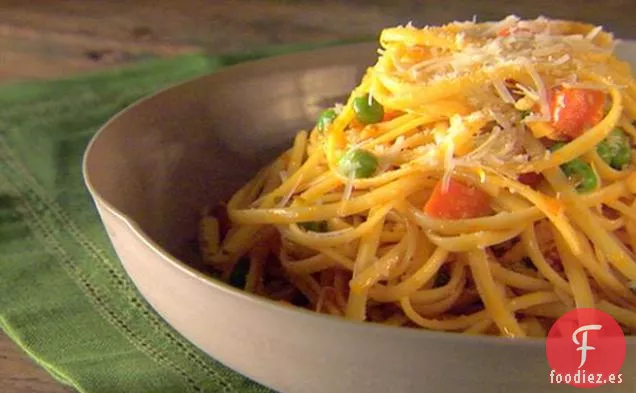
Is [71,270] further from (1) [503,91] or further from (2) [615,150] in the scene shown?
(2) [615,150]

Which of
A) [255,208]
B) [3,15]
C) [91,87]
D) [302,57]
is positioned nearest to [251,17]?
[3,15]

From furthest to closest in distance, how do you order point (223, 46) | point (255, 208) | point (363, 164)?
point (223, 46)
point (255, 208)
point (363, 164)

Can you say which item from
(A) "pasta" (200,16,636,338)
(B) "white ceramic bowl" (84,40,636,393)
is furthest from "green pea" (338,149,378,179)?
(B) "white ceramic bowl" (84,40,636,393)

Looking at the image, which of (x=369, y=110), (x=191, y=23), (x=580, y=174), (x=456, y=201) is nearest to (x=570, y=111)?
(x=580, y=174)

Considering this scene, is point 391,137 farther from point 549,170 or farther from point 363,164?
point 549,170

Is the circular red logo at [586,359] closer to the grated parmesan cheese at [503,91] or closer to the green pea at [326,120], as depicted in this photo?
the grated parmesan cheese at [503,91]

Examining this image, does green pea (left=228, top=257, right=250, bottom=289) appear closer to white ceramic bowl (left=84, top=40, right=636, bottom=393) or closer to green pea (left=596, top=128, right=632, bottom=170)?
white ceramic bowl (left=84, top=40, right=636, bottom=393)
